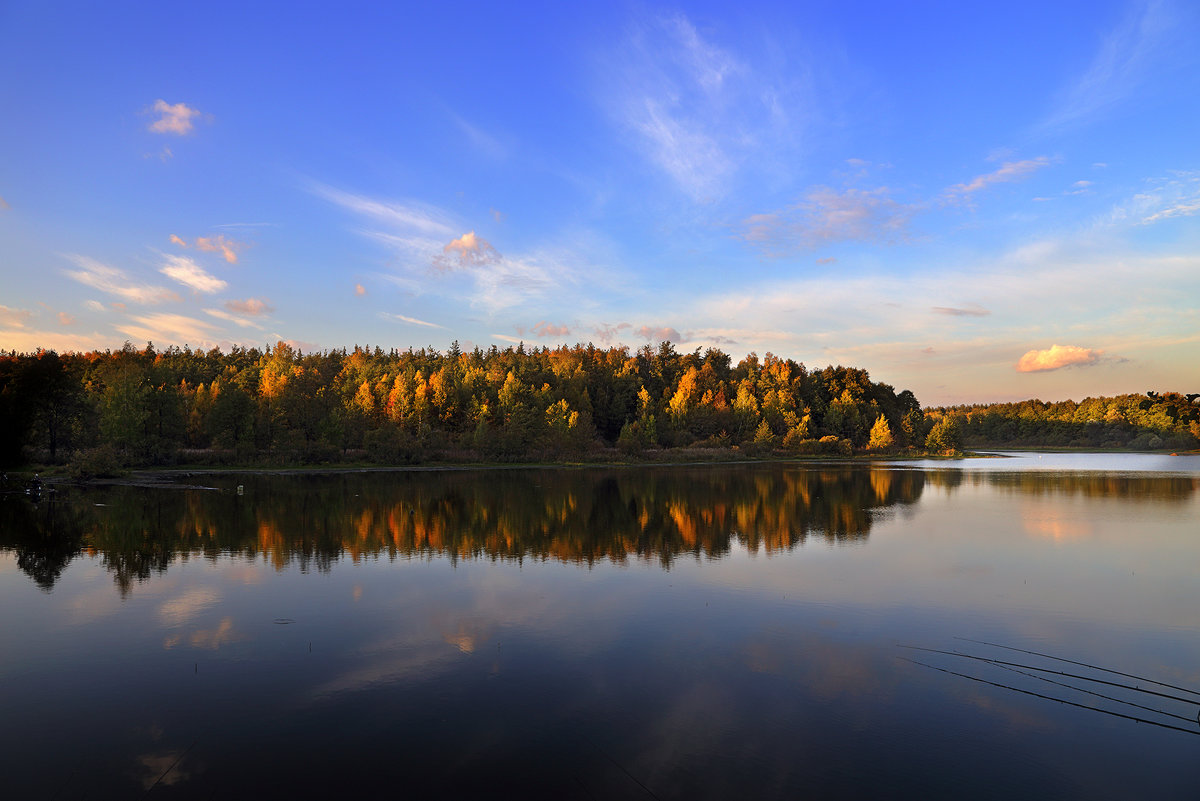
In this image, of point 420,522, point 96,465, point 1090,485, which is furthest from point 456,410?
point 1090,485

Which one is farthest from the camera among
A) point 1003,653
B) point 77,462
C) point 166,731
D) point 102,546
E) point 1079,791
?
point 77,462

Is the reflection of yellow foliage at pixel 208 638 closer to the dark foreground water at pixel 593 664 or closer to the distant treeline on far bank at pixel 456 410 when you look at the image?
the dark foreground water at pixel 593 664

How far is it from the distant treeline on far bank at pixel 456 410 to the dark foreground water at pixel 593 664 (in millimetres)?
45689

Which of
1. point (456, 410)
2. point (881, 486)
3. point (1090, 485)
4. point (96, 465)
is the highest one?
point (456, 410)

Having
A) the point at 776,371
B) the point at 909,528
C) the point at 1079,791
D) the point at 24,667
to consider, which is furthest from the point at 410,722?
the point at 776,371

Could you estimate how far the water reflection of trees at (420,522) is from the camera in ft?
83.8

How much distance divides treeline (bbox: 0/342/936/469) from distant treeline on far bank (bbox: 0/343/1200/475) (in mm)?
273

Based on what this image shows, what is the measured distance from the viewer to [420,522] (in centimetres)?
3359

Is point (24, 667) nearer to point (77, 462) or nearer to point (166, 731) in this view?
point (166, 731)

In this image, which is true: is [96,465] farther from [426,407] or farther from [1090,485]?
[1090,485]

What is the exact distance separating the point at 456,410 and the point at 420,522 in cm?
8363

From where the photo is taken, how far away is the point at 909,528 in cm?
3278

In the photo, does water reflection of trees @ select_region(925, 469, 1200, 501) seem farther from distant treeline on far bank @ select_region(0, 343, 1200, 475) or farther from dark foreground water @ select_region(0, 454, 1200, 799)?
distant treeline on far bank @ select_region(0, 343, 1200, 475)

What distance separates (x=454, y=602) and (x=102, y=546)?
1796 centimetres
